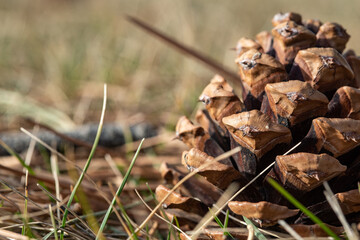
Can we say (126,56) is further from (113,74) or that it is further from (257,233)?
(257,233)

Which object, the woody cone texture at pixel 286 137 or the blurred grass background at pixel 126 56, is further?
the blurred grass background at pixel 126 56

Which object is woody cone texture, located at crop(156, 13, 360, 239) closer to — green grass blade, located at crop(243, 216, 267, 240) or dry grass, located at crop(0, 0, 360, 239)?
green grass blade, located at crop(243, 216, 267, 240)

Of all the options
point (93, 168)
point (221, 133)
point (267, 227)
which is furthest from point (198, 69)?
point (267, 227)

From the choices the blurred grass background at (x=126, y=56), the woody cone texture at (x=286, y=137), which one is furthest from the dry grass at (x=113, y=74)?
the woody cone texture at (x=286, y=137)

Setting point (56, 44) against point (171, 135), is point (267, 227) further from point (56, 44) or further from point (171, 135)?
point (56, 44)

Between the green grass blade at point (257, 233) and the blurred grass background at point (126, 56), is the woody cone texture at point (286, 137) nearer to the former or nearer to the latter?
the green grass blade at point (257, 233)

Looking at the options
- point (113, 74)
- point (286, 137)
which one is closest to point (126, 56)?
point (113, 74)

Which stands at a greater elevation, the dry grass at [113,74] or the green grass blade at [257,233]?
the green grass blade at [257,233]
